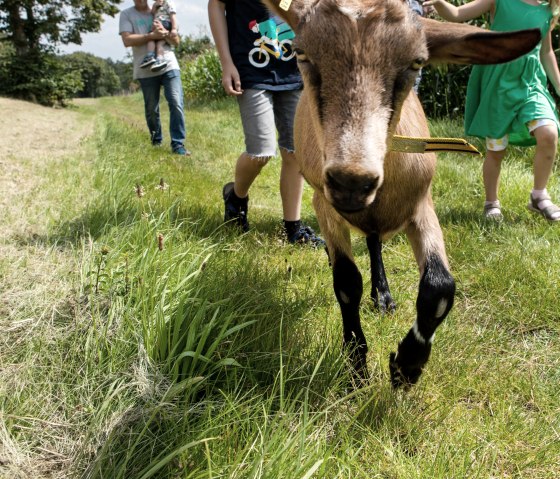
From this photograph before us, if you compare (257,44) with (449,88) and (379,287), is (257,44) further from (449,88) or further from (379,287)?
(449,88)

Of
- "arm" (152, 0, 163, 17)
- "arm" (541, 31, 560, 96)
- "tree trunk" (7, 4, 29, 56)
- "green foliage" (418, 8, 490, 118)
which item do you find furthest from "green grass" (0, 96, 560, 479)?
"tree trunk" (7, 4, 29, 56)

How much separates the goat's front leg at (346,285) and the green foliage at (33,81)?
68.5 ft

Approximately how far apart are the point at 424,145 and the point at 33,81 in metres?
22.1

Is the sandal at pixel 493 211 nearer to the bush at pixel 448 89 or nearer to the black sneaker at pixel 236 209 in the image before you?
the black sneaker at pixel 236 209

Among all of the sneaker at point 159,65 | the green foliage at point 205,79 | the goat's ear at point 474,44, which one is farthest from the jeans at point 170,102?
the green foliage at point 205,79

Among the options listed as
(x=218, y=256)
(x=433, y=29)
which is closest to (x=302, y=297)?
(x=218, y=256)

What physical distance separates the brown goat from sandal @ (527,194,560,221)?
202 cm

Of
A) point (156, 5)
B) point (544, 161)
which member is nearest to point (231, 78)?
point (544, 161)

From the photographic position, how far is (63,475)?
5.24ft

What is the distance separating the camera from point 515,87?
13.9 ft

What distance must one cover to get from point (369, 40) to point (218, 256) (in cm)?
163

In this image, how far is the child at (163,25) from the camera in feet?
24.0

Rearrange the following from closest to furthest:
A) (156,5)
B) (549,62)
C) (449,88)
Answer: (549,62) → (156,5) → (449,88)

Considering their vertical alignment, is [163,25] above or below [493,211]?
above
